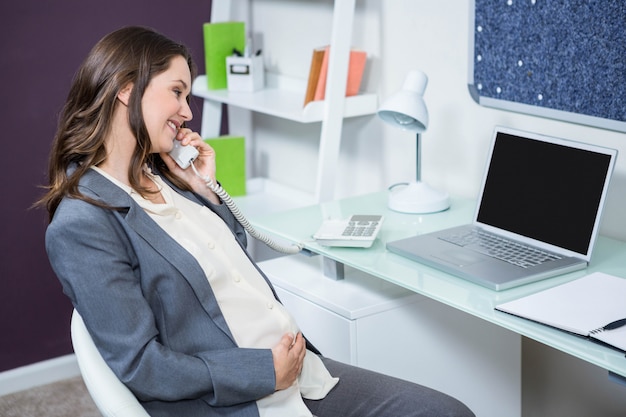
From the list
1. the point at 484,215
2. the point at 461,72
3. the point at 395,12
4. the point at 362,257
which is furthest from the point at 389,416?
the point at 395,12

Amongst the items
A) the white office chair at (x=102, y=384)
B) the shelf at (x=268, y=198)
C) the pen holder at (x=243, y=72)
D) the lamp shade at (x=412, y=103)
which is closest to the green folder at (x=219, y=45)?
the pen holder at (x=243, y=72)

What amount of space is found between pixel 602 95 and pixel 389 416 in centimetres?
87

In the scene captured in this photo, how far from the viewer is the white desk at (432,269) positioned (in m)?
A: 1.42

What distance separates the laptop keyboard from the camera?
5.79ft

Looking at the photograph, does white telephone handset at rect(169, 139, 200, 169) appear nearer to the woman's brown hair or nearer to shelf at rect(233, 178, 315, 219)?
the woman's brown hair

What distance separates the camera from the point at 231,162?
9.73 ft

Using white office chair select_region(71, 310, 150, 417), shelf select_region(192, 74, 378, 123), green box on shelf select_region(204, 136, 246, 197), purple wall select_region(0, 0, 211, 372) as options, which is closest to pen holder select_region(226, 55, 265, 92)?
shelf select_region(192, 74, 378, 123)

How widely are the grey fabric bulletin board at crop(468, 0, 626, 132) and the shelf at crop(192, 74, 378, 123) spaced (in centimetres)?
42

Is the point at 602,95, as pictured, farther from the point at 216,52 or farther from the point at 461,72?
the point at 216,52

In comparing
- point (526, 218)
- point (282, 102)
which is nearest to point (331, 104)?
point (282, 102)

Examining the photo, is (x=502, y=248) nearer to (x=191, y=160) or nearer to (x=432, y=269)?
(x=432, y=269)

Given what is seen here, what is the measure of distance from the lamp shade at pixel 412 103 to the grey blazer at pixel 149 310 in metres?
0.75

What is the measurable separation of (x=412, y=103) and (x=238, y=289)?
714 mm

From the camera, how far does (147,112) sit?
1.58 m
